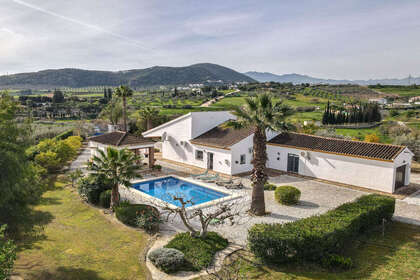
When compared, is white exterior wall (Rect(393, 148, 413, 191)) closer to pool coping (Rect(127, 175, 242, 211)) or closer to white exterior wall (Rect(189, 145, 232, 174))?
pool coping (Rect(127, 175, 242, 211))

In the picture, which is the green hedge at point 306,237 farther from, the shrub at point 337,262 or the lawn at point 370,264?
the lawn at point 370,264

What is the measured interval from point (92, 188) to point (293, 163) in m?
16.5

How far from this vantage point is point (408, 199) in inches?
755

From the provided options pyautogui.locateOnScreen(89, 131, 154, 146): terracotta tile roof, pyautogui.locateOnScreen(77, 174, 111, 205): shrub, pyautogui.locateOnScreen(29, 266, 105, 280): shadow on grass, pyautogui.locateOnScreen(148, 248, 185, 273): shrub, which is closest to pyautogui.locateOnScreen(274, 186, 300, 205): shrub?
pyautogui.locateOnScreen(148, 248, 185, 273): shrub

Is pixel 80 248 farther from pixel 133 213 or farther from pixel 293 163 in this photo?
pixel 293 163

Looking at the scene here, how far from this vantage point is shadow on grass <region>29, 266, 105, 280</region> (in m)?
10.3

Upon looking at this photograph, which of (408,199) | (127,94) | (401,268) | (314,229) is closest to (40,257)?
(314,229)

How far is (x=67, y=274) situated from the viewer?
10.5 m

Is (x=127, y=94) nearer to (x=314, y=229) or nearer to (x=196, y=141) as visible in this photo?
(x=196, y=141)

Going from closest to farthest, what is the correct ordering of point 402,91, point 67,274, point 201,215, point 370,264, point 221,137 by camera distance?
point 67,274 → point 370,264 → point 201,215 → point 221,137 → point 402,91

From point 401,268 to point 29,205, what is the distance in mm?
13514

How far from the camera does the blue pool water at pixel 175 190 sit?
20.7 m

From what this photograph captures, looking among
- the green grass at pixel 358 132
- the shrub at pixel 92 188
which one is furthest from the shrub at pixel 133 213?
the green grass at pixel 358 132

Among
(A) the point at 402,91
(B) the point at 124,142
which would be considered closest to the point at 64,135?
(B) the point at 124,142
